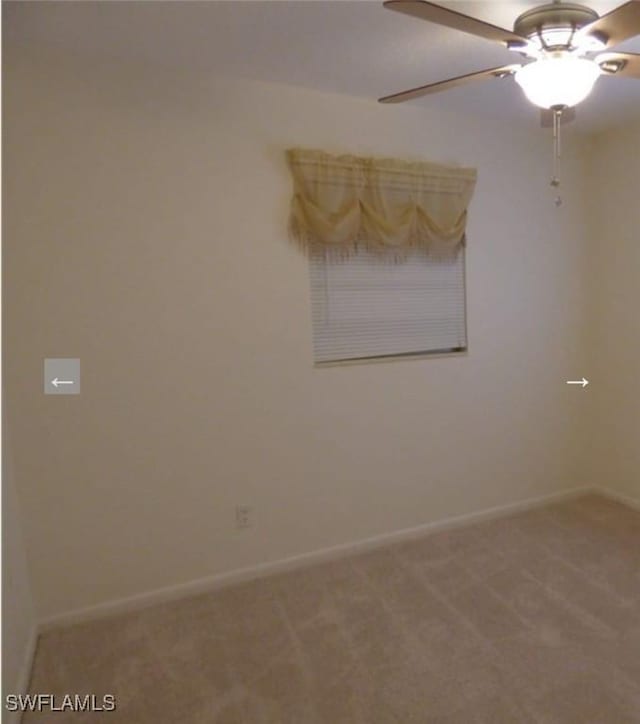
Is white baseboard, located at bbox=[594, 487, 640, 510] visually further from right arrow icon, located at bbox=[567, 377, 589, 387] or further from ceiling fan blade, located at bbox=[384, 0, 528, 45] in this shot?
ceiling fan blade, located at bbox=[384, 0, 528, 45]

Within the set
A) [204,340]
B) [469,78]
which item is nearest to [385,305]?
[204,340]

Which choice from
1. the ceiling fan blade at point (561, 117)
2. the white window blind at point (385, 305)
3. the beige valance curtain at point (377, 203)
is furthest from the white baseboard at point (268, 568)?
the ceiling fan blade at point (561, 117)

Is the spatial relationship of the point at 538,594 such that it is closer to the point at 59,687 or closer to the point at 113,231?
the point at 59,687

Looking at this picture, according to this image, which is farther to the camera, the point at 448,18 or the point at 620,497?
the point at 620,497

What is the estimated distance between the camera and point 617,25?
1.30 meters

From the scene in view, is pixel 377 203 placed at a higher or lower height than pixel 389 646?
higher

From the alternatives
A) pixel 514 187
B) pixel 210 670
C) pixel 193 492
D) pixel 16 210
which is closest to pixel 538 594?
pixel 210 670

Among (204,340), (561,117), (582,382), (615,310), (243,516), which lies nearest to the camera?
(561,117)

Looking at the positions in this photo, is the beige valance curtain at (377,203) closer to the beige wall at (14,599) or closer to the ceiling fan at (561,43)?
the ceiling fan at (561,43)

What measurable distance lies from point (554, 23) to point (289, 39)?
101 centimetres

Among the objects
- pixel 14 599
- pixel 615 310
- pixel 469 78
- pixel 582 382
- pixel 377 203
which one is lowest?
pixel 14 599

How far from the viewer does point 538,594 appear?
2289 mm

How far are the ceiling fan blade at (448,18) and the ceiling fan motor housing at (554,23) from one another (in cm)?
4

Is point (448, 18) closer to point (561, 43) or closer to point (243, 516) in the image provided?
point (561, 43)
